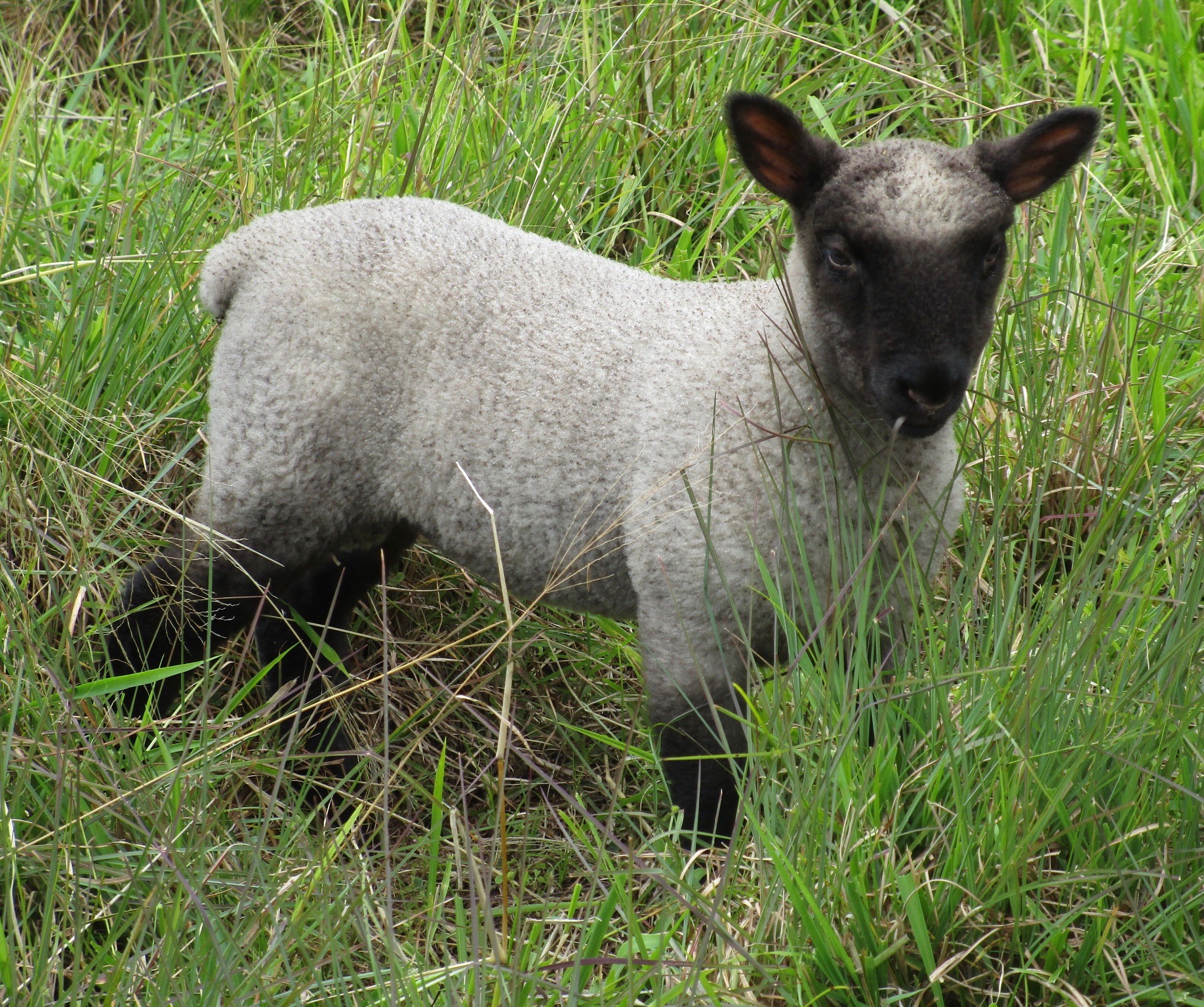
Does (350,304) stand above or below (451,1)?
below

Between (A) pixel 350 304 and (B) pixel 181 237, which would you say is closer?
(A) pixel 350 304

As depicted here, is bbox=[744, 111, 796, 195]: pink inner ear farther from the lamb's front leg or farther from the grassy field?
the lamb's front leg

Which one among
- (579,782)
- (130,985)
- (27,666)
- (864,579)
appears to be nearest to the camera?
(130,985)

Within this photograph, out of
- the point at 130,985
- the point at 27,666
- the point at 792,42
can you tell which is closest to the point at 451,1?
the point at 792,42

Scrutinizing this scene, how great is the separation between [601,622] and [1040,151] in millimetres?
1943

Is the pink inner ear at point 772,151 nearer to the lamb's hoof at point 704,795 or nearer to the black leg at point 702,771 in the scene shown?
the black leg at point 702,771

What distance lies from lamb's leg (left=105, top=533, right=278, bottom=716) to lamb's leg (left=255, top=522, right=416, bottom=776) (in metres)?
0.29

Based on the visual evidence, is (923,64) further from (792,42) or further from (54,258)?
(54,258)

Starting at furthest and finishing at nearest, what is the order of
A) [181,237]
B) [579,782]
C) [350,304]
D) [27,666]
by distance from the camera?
[181,237] < [579,782] < [350,304] < [27,666]

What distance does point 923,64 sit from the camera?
5445mm

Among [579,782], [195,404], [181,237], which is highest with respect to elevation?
[181,237]

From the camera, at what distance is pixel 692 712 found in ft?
10.8

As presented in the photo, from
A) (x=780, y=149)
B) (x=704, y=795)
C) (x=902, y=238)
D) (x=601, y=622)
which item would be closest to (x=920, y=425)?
(x=902, y=238)

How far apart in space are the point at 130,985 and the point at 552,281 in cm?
212
